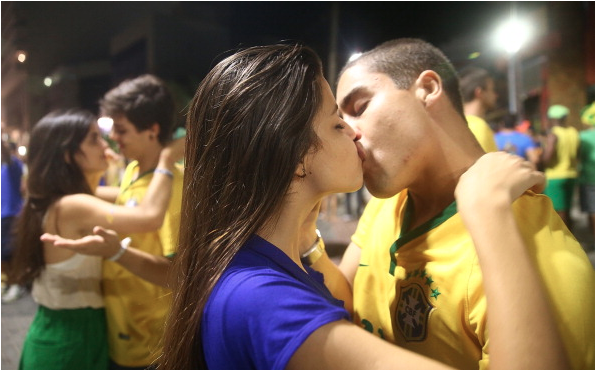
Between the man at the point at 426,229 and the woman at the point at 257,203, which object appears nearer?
the woman at the point at 257,203

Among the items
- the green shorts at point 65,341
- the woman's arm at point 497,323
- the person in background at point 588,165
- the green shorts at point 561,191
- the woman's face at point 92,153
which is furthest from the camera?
the person in background at point 588,165

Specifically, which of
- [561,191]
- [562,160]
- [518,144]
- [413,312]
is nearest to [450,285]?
[413,312]

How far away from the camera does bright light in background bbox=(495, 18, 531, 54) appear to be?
2066 mm

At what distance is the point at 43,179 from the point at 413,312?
50.0 inches

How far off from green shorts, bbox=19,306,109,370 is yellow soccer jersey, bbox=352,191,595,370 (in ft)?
3.09

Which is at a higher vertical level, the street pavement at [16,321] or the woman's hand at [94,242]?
the woman's hand at [94,242]

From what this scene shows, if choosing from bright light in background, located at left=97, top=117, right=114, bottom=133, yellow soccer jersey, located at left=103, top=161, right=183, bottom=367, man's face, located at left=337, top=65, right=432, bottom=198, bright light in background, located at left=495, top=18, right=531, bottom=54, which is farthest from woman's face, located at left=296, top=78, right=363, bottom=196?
bright light in background, located at left=495, top=18, right=531, bottom=54

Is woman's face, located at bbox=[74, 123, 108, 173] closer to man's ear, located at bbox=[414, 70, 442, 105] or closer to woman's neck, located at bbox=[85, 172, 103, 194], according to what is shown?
woman's neck, located at bbox=[85, 172, 103, 194]

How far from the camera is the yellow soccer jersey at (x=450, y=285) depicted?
70cm

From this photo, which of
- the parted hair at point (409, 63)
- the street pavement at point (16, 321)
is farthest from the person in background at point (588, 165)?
the parted hair at point (409, 63)

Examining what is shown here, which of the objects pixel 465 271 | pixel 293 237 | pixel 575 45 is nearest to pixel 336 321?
pixel 293 237

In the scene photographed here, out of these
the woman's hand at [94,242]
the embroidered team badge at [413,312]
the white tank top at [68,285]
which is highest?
the woman's hand at [94,242]

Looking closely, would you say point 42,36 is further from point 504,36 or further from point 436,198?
point 504,36

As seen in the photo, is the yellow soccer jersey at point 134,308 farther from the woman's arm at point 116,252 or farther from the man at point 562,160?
the man at point 562,160
